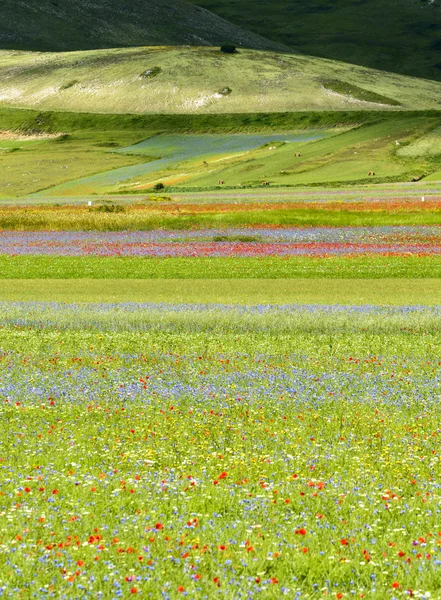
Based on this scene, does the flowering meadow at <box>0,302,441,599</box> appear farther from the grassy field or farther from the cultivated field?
the grassy field

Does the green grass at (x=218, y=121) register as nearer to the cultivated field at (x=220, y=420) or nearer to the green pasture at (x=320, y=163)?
the green pasture at (x=320, y=163)

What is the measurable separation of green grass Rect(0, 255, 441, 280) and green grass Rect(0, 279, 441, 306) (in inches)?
60.6

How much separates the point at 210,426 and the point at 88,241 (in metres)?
42.6

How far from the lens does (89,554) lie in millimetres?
9844

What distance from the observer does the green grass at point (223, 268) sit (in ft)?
140

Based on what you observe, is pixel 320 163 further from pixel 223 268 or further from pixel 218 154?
pixel 223 268

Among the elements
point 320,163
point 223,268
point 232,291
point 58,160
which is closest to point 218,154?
point 320,163

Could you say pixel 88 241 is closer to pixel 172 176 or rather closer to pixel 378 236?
pixel 378 236

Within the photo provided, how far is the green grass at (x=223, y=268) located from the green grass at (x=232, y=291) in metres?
1.54

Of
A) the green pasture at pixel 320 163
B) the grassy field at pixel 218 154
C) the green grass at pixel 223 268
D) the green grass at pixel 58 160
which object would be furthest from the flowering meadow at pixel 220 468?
the green grass at pixel 58 160

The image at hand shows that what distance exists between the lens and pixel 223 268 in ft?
147

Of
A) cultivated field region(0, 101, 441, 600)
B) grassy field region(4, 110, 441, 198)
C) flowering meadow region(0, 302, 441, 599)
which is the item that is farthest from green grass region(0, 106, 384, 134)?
flowering meadow region(0, 302, 441, 599)

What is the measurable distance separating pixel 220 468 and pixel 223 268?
105 ft

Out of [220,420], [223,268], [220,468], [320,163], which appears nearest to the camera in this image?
[220,468]
